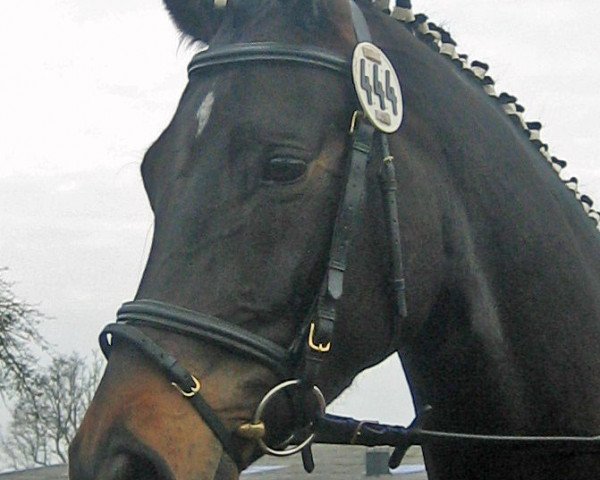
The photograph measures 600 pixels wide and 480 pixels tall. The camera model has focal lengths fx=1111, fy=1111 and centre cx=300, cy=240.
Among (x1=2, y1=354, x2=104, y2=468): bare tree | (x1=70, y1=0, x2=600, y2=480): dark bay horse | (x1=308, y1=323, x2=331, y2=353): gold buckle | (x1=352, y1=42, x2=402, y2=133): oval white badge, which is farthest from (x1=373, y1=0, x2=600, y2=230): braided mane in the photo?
(x1=2, y1=354, x2=104, y2=468): bare tree

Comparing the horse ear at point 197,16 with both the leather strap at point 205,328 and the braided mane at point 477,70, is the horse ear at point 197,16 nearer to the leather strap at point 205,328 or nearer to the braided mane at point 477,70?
the braided mane at point 477,70

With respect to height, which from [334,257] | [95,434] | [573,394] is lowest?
[95,434]

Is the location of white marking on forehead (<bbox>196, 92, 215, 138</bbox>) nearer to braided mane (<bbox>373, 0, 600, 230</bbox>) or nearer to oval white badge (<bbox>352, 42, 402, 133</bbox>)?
oval white badge (<bbox>352, 42, 402, 133</bbox>)

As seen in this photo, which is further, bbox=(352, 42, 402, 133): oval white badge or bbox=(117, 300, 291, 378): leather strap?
bbox=(352, 42, 402, 133): oval white badge

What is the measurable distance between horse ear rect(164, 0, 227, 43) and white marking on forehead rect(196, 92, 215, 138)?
1.34 feet

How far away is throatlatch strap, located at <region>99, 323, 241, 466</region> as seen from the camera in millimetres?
2328

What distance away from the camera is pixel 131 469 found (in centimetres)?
226

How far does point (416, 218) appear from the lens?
2.72 metres

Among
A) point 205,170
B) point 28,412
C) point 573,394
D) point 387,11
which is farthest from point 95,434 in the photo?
point 28,412

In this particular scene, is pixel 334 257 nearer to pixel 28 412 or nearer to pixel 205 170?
pixel 205 170

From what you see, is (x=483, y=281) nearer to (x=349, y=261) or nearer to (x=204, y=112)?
(x=349, y=261)

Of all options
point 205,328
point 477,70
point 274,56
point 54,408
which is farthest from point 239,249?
point 54,408

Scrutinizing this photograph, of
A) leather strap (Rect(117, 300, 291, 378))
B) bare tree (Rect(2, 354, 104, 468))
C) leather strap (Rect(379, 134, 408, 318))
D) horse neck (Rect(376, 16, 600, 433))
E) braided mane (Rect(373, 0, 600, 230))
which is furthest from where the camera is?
bare tree (Rect(2, 354, 104, 468))

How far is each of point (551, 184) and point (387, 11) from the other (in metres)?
0.70
